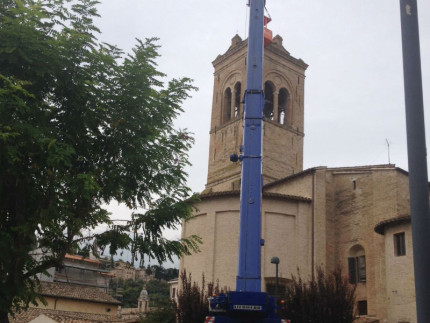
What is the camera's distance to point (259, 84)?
12.5 metres

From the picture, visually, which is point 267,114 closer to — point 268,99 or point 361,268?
point 268,99

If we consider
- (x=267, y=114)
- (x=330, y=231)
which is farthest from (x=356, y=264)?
(x=267, y=114)

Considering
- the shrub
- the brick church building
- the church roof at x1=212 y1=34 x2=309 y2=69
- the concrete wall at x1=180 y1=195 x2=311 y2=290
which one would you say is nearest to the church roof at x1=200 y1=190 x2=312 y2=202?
the brick church building

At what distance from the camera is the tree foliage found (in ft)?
61.1

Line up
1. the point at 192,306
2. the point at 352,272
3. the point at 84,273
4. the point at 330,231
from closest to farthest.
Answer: the point at 192,306
the point at 352,272
the point at 330,231
the point at 84,273

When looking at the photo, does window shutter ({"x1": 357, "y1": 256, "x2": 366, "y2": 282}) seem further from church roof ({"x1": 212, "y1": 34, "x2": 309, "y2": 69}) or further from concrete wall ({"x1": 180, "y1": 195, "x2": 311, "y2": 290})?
church roof ({"x1": 212, "y1": 34, "x2": 309, "y2": 69})

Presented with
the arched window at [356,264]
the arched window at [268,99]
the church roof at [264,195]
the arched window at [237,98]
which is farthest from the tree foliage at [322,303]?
the arched window at [268,99]

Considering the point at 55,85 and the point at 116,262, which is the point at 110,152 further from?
the point at 116,262

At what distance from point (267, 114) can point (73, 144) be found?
109 feet

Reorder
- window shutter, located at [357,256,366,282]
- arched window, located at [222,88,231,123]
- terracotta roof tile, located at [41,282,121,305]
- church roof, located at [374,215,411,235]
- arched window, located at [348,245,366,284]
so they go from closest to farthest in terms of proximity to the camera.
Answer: church roof, located at [374,215,411,235] < window shutter, located at [357,256,366,282] < arched window, located at [348,245,366,284] < terracotta roof tile, located at [41,282,121,305] < arched window, located at [222,88,231,123]

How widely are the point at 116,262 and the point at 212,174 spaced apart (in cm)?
2998

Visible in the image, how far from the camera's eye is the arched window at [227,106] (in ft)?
146

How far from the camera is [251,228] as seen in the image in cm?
1090

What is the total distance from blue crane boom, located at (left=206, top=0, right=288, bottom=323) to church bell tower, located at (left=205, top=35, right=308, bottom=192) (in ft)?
86.1
